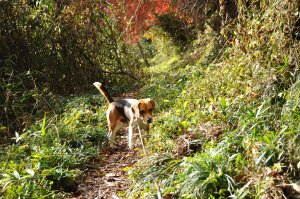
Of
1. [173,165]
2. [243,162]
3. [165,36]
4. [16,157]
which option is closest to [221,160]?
[243,162]

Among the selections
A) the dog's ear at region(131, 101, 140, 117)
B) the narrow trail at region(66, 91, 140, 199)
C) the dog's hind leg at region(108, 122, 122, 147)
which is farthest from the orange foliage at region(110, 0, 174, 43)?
the narrow trail at region(66, 91, 140, 199)

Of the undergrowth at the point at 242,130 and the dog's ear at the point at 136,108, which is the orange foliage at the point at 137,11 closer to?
the dog's ear at the point at 136,108

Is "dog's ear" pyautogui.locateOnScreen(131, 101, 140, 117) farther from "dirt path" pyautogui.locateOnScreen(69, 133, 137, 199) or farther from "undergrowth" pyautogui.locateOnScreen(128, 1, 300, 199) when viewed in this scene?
"dirt path" pyautogui.locateOnScreen(69, 133, 137, 199)

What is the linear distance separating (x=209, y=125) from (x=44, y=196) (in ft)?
7.15

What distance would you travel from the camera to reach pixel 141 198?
3.45 m

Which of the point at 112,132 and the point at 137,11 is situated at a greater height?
the point at 137,11

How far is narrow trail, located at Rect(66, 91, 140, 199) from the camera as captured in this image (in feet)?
14.2

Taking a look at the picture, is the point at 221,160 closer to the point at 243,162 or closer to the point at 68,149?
the point at 243,162

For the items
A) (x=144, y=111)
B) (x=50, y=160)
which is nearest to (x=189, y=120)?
(x=144, y=111)

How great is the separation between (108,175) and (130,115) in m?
1.34

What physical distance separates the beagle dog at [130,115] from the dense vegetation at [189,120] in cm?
27

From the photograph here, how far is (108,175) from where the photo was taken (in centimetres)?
494

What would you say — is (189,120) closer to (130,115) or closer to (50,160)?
(130,115)

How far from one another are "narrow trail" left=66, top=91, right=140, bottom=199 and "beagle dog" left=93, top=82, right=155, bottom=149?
0.75 ft
